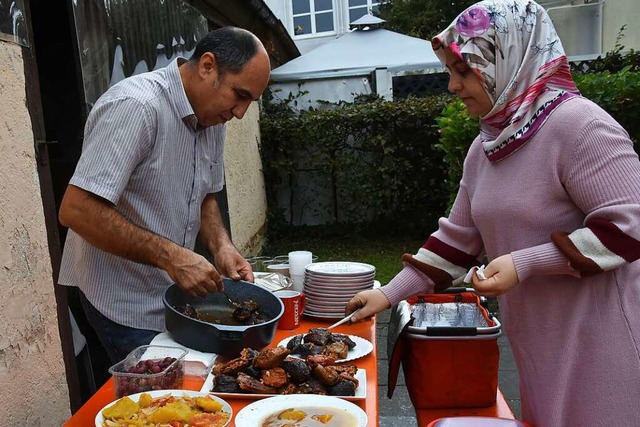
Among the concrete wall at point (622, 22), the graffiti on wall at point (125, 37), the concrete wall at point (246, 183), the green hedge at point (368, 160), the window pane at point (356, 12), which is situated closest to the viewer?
the graffiti on wall at point (125, 37)

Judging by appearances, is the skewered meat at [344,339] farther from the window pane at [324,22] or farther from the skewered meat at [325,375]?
the window pane at [324,22]

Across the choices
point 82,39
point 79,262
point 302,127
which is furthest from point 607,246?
point 302,127

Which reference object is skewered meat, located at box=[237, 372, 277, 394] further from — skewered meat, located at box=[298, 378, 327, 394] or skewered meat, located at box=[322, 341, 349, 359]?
skewered meat, located at box=[322, 341, 349, 359]

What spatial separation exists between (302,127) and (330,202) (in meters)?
1.40

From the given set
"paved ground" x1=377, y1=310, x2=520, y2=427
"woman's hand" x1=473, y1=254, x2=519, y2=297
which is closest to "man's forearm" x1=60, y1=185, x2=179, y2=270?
"woman's hand" x1=473, y1=254, x2=519, y2=297

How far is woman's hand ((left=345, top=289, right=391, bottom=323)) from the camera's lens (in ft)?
8.16

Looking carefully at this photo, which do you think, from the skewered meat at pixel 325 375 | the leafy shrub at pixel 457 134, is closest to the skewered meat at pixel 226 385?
the skewered meat at pixel 325 375

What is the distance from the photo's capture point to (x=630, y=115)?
610 cm

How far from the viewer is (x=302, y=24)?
20859 millimetres

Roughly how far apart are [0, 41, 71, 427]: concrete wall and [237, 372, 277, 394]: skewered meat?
1128 mm

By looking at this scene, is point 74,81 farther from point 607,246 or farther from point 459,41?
point 607,246

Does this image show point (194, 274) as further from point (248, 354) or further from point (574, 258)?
point (574, 258)

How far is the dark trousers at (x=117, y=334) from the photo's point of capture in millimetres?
2342

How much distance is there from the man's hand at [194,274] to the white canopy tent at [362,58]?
27.9 ft
